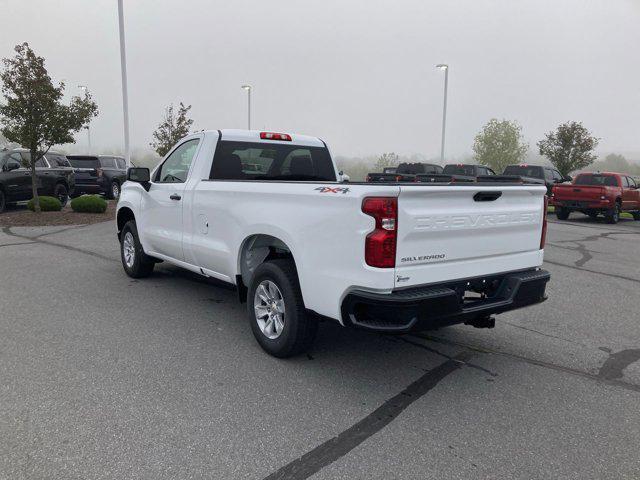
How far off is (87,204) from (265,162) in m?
11.9

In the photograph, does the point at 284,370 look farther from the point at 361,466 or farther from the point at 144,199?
the point at 144,199

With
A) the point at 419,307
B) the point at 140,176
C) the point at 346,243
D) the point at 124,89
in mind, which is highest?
the point at 124,89

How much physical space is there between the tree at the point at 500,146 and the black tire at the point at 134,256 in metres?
58.4

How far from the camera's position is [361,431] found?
125 inches

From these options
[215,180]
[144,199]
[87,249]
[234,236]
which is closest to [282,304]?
[234,236]

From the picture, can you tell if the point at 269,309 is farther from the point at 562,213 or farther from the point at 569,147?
the point at 569,147

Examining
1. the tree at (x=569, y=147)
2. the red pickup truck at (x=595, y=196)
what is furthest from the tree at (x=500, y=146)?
the red pickup truck at (x=595, y=196)

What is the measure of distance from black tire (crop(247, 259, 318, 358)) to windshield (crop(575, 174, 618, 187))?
16.7 m

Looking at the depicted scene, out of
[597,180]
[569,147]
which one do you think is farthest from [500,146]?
[597,180]

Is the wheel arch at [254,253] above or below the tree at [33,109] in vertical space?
below

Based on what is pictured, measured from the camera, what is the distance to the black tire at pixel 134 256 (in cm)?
692

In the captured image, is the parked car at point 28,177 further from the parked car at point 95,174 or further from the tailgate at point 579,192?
the tailgate at point 579,192

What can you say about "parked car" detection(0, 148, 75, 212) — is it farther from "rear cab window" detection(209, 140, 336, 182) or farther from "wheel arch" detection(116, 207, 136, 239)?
"rear cab window" detection(209, 140, 336, 182)

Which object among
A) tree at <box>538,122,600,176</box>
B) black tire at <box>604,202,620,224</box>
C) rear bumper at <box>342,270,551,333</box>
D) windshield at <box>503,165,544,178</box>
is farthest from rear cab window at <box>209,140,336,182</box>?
tree at <box>538,122,600,176</box>
